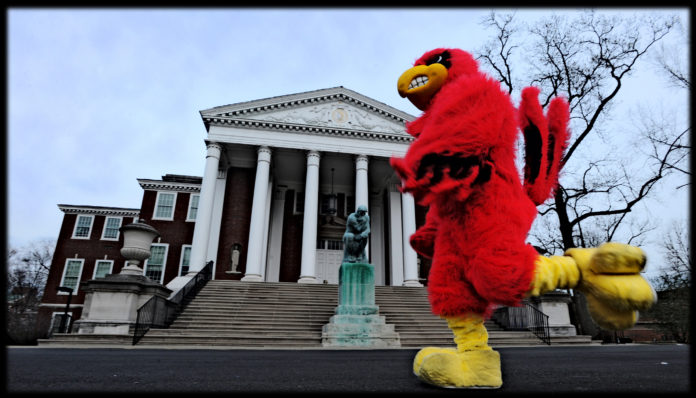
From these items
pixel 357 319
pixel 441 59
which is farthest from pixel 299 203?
pixel 441 59

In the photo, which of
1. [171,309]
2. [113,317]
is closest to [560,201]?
[171,309]

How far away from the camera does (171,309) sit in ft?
38.8

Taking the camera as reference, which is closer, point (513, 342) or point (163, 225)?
point (513, 342)

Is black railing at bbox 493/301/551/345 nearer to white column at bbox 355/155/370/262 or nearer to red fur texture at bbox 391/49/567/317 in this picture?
white column at bbox 355/155/370/262

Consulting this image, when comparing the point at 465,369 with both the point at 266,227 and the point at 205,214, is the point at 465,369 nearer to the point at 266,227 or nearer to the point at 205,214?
the point at 205,214

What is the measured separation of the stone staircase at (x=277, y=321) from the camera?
982 centimetres

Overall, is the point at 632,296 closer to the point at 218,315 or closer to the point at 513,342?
the point at 513,342

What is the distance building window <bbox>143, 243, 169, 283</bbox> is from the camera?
1019 inches

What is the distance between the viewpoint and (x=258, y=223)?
18.0 meters

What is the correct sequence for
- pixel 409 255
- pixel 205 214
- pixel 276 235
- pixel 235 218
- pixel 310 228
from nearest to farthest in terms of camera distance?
pixel 205 214 < pixel 310 228 < pixel 409 255 < pixel 235 218 < pixel 276 235

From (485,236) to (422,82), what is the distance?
1.14m

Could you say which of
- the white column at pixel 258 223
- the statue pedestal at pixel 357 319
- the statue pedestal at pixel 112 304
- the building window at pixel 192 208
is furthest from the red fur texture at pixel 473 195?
the building window at pixel 192 208

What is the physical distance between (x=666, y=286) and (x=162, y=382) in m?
25.4

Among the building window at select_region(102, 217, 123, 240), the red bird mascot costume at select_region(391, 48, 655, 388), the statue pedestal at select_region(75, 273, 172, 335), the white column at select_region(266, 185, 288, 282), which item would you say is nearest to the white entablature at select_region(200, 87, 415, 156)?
the white column at select_region(266, 185, 288, 282)
